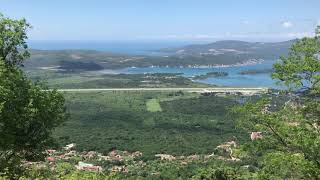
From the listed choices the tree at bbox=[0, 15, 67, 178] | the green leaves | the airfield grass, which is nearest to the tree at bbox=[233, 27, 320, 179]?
the green leaves

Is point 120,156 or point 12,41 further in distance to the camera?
point 120,156

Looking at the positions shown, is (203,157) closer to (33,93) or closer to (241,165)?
(241,165)

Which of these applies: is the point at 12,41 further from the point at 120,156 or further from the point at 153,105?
the point at 153,105

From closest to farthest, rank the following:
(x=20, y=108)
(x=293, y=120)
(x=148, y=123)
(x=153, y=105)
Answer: (x=293, y=120) → (x=20, y=108) → (x=148, y=123) → (x=153, y=105)

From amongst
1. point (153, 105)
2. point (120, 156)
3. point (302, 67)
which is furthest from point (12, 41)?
point (153, 105)

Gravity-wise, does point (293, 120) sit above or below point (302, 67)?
below

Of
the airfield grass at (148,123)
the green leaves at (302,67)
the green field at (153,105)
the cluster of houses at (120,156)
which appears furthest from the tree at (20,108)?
the green field at (153,105)

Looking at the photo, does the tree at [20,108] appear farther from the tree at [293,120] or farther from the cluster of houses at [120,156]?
the cluster of houses at [120,156]
